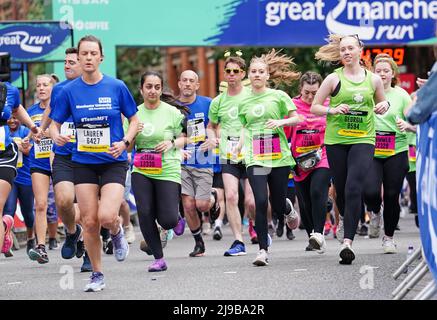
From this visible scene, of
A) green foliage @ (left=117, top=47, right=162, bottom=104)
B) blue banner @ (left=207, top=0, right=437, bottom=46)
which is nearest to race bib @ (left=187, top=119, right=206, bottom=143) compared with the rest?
blue banner @ (left=207, top=0, right=437, bottom=46)

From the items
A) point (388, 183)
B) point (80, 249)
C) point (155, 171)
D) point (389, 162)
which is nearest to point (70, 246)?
point (80, 249)

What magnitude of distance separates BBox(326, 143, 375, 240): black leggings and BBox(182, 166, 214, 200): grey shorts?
2.59 metres

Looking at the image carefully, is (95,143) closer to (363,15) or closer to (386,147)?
(386,147)

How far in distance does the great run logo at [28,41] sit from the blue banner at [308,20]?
3452mm

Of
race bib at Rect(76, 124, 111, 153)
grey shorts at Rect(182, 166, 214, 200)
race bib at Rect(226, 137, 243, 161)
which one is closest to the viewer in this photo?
race bib at Rect(76, 124, 111, 153)

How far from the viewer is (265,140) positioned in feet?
38.9

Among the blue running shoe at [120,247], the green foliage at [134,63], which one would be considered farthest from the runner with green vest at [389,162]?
the green foliage at [134,63]

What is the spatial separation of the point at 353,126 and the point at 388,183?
167 cm

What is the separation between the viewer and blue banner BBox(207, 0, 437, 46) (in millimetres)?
24781

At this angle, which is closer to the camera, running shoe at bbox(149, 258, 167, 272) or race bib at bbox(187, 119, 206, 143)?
running shoe at bbox(149, 258, 167, 272)

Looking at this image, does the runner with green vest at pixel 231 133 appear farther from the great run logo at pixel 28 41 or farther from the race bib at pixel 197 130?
the great run logo at pixel 28 41

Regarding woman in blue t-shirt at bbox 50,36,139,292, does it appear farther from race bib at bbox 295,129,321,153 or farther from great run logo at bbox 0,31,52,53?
great run logo at bbox 0,31,52,53
